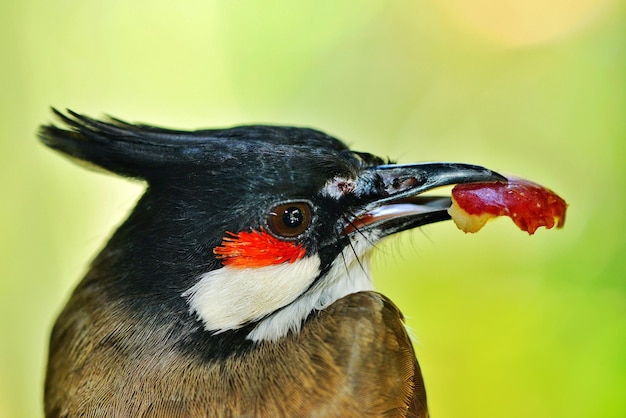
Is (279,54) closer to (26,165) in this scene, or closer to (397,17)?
(397,17)

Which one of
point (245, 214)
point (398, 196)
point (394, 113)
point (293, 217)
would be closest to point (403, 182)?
point (398, 196)

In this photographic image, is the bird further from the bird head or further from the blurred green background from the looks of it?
the blurred green background

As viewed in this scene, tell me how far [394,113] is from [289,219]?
79.5 inches

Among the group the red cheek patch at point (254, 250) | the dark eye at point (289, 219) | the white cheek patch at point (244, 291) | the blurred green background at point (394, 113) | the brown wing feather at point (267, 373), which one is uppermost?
the blurred green background at point (394, 113)

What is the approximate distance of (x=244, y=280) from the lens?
137 cm

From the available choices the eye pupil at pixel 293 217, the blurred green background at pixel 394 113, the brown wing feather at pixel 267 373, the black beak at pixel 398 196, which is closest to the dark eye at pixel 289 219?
the eye pupil at pixel 293 217

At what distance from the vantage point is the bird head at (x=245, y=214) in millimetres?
1332

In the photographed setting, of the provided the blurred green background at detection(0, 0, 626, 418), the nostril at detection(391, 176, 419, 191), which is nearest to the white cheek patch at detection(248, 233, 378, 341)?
the nostril at detection(391, 176, 419, 191)

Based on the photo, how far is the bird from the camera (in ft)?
4.36

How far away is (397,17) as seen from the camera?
10.9 feet

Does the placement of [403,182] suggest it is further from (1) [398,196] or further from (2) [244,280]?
(2) [244,280]

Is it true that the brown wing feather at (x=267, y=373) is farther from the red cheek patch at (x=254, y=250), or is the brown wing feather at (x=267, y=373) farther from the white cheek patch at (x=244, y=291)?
the red cheek patch at (x=254, y=250)

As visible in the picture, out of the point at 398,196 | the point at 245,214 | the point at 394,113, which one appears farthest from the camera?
the point at 394,113

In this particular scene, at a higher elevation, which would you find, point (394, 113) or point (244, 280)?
point (394, 113)
